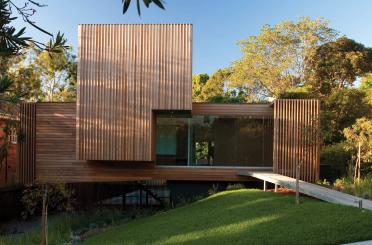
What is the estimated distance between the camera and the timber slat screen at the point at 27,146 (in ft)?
53.5

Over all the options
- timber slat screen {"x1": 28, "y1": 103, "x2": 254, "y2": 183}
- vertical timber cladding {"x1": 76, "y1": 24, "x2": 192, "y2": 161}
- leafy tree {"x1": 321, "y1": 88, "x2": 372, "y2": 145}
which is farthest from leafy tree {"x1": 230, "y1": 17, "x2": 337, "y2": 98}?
vertical timber cladding {"x1": 76, "y1": 24, "x2": 192, "y2": 161}

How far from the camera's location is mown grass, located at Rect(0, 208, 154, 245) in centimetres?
1075

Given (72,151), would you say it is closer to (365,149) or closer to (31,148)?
(31,148)

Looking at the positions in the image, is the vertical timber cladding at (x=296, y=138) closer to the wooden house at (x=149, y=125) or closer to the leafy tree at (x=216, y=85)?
the wooden house at (x=149, y=125)

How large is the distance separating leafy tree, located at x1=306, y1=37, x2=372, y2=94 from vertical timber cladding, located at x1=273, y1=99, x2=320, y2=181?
30.9 feet

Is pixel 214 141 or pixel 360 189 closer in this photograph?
pixel 360 189

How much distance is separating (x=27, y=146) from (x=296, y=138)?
31.7 feet

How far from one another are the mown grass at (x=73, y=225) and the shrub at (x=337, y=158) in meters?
7.11

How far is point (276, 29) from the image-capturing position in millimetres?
28344

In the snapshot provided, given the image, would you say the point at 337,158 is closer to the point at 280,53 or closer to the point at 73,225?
the point at 73,225

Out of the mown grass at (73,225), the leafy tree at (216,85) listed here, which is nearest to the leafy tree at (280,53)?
the leafy tree at (216,85)

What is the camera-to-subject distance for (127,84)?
1511 cm

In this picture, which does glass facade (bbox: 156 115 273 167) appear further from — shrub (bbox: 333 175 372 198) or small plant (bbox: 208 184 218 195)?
shrub (bbox: 333 175 372 198)

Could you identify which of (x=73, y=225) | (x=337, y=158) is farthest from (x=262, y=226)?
(x=337, y=158)
